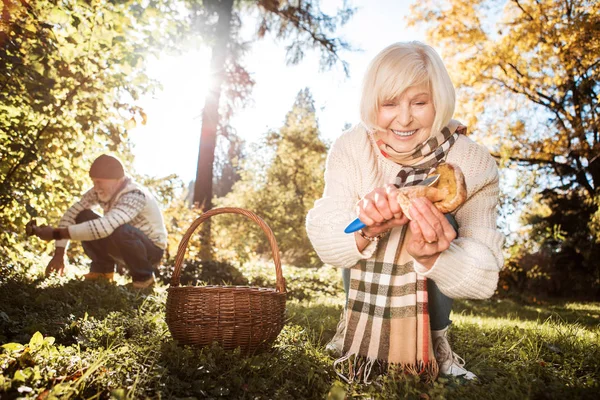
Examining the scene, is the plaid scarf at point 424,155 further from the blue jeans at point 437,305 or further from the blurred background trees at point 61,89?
the blurred background trees at point 61,89

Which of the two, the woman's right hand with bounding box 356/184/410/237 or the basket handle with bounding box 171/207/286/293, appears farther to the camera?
the basket handle with bounding box 171/207/286/293

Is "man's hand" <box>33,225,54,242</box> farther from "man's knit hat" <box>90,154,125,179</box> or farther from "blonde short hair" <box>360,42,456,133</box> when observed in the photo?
"blonde short hair" <box>360,42,456,133</box>

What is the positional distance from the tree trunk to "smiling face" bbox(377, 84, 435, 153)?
7.42 meters

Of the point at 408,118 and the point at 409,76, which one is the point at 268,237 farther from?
the point at 409,76

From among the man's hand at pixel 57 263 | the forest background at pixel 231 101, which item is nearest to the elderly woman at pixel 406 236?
the forest background at pixel 231 101

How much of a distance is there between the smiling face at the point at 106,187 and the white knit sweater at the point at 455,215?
Answer: 2509 millimetres

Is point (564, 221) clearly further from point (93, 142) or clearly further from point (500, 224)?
point (93, 142)

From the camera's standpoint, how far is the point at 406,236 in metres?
2.10

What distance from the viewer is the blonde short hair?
77.9 inches

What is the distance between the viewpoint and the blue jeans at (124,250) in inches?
157

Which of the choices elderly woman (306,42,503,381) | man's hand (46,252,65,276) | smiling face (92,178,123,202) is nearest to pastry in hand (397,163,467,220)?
elderly woman (306,42,503,381)

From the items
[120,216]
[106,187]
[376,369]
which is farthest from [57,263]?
[376,369]

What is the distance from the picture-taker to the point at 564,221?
11.3m

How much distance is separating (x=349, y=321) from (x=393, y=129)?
3.20ft
